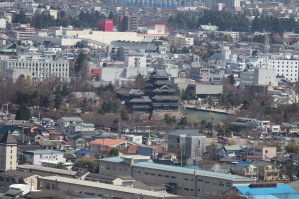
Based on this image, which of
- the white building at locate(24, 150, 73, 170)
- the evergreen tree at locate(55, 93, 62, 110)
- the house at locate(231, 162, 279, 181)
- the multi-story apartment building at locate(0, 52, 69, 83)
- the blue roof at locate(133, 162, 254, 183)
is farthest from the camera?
the multi-story apartment building at locate(0, 52, 69, 83)

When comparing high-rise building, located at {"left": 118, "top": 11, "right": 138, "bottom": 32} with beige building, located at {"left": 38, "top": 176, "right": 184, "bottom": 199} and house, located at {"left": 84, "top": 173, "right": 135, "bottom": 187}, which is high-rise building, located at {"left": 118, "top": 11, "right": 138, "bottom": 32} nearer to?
house, located at {"left": 84, "top": 173, "right": 135, "bottom": 187}

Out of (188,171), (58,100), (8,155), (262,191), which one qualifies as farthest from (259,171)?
(58,100)

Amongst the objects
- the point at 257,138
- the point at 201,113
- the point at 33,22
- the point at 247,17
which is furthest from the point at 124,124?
the point at 247,17

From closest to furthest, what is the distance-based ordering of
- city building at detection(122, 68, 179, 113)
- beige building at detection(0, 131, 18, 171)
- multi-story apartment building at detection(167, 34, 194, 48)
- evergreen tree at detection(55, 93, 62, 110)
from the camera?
1. beige building at detection(0, 131, 18, 171)
2. evergreen tree at detection(55, 93, 62, 110)
3. city building at detection(122, 68, 179, 113)
4. multi-story apartment building at detection(167, 34, 194, 48)

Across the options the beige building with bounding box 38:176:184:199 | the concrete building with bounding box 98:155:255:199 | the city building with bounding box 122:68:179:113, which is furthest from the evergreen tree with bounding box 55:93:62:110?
the beige building with bounding box 38:176:184:199

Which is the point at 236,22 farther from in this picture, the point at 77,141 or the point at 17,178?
the point at 17,178

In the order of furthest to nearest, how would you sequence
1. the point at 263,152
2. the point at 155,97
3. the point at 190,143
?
the point at 155,97 → the point at 190,143 → the point at 263,152

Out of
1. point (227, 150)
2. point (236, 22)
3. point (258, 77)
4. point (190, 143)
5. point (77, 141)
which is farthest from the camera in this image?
point (236, 22)

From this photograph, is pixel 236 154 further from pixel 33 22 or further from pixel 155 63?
pixel 33 22
